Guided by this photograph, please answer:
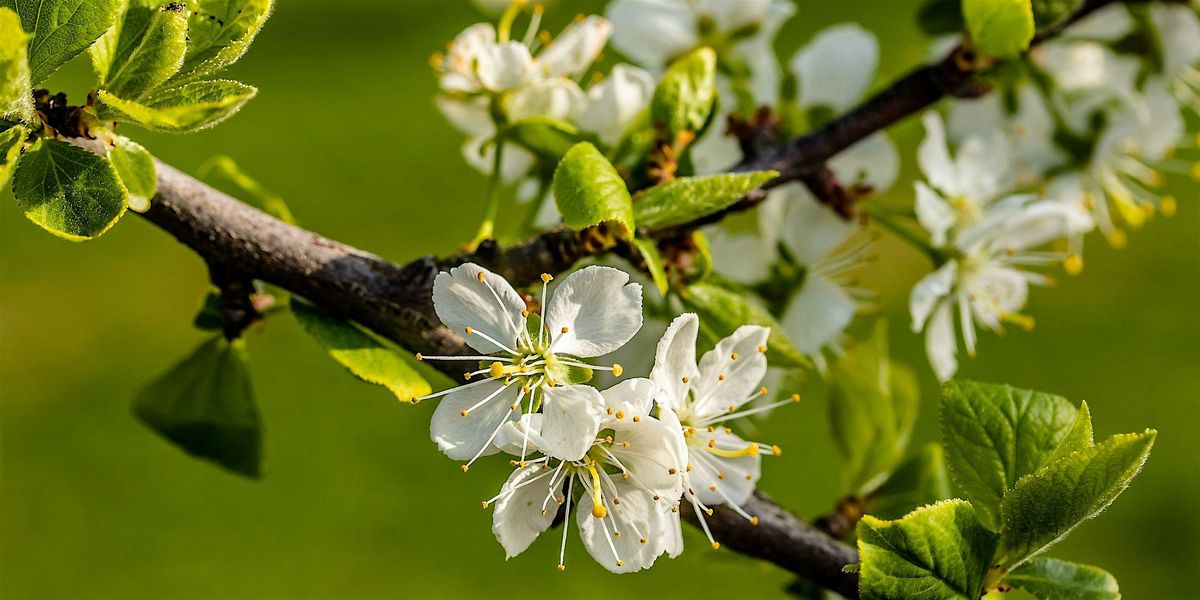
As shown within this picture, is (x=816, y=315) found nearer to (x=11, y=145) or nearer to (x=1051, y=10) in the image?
(x=1051, y=10)

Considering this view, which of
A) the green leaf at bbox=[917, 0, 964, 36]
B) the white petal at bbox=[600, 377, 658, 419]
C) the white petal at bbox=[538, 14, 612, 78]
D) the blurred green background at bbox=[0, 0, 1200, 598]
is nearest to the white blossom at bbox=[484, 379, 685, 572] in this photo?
the white petal at bbox=[600, 377, 658, 419]

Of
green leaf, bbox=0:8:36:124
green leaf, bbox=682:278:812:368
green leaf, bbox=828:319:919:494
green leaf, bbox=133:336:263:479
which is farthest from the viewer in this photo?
green leaf, bbox=828:319:919:494

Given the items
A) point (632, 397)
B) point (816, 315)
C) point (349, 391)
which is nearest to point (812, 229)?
point (816, 315)

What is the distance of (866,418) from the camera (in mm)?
900

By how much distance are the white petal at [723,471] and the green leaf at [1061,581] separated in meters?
0.16

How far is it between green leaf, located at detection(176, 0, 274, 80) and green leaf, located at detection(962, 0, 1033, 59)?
50cm

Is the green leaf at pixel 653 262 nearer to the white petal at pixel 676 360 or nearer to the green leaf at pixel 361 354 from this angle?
the white petal at pixel 676 360

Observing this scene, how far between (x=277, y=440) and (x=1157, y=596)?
1.90 metres

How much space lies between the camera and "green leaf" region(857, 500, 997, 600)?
0.51 meters

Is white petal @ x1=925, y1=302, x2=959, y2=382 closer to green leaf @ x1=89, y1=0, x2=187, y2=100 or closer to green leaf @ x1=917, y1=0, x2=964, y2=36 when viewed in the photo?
green leaf @ x1=917, y1=0, x2=964, y2=36

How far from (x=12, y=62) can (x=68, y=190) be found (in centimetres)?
7

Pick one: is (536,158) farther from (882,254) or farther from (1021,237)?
(882,254)

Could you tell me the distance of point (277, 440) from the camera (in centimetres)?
246

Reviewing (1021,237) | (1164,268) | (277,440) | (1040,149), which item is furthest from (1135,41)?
(1164,268)
